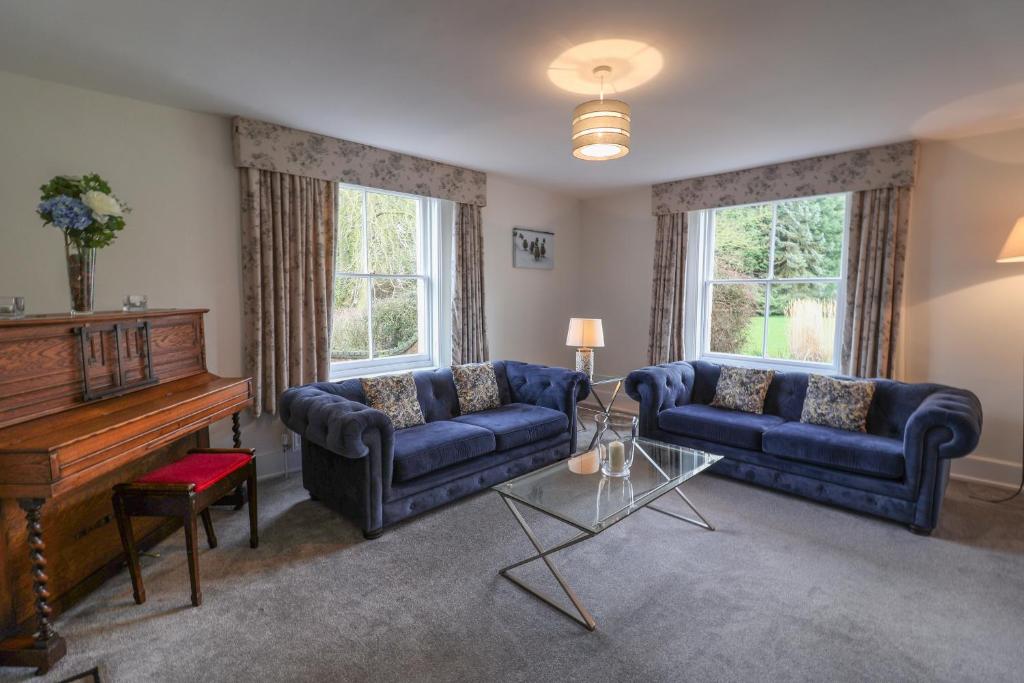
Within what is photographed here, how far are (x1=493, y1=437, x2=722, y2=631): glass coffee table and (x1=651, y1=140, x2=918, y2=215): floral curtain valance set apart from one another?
108 inches

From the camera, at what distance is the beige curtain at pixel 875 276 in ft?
12.7

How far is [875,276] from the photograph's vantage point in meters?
3.97

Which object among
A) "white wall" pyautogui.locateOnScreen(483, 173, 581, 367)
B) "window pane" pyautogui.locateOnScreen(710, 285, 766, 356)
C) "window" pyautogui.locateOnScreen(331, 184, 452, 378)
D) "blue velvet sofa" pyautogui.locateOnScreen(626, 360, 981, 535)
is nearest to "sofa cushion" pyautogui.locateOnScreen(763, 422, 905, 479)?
"blue velvet sofa" pyautogui.locateOnScreen(626, 360, 981, 535)

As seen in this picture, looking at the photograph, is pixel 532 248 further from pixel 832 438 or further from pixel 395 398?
pixel 832 438

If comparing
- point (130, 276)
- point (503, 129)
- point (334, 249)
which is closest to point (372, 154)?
point (334, 249)

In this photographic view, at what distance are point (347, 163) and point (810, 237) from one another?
13.4 ft

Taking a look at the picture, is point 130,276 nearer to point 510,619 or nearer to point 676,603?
point 510,619

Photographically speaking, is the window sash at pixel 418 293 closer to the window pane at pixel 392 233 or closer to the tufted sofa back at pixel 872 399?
the window pane at pixel 392 233

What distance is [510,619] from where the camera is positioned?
6.81 feet

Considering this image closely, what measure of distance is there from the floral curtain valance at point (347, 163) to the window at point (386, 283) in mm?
194

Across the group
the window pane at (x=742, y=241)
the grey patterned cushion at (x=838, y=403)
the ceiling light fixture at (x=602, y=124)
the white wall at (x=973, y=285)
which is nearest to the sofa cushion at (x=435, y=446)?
the ceiling light fixture at (x=602, y=124)

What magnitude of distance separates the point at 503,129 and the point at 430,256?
5.10 feet

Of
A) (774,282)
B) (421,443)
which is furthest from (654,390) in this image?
(421,443)

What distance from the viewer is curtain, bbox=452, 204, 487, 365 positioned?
186 inches
